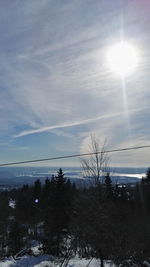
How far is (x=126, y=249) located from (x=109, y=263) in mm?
2094

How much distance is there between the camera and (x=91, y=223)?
1186 centimetres

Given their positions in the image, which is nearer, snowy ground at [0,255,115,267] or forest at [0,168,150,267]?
forest at [0,168,150,267]

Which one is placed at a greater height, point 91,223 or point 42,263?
point 91,223

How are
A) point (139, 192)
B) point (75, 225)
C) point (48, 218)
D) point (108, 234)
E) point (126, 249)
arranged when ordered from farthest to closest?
1. point (139, 192)
2. point (48, 218)
3. point (75, 225)
4. point (126, 249)
5. point (108, 234)

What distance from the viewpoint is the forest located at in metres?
11.9

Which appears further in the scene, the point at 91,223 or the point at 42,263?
the point at 42,263

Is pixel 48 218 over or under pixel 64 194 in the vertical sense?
under

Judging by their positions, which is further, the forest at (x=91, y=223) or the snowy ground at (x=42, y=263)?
the snowy ground at (x=42, y=263)

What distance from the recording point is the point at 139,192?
97.8 ft

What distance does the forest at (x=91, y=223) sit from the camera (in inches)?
467

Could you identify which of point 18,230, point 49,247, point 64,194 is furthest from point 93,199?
point 18,230

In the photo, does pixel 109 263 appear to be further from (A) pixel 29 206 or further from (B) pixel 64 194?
(A) pixel 29 206

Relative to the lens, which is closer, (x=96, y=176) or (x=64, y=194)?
(x=96, y=176)

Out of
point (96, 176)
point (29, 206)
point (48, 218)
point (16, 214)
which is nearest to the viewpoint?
point (96, 176)
